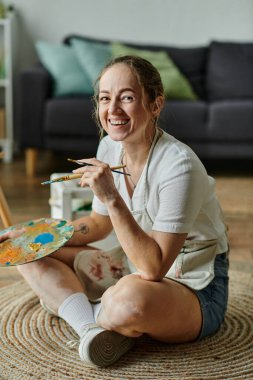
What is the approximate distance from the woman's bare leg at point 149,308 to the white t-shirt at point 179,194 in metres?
0.13

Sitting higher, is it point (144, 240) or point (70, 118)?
point (144, 240)

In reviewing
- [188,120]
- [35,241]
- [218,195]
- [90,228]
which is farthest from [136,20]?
[35,241]

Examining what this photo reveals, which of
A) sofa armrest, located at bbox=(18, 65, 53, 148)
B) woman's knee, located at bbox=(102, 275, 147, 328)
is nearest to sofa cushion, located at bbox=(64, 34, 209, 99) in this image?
sofa armrest, located at bbox=(18, 65, 53, 148)

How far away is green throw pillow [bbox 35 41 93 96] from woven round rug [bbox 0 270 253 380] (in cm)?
244

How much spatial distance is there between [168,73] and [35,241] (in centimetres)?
267

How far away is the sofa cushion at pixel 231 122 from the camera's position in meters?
3.93

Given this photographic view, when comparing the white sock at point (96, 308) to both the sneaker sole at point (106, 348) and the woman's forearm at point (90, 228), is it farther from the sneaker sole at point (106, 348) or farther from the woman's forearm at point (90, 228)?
the woman's forearm at point (90, 228)

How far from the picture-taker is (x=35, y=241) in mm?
1687

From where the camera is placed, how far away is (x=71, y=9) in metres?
4.75

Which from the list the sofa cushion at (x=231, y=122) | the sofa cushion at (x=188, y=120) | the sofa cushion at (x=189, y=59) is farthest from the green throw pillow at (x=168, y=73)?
the sofa cushion at (x=231, y=122)

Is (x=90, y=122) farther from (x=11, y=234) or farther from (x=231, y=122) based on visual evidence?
(x=11, y=234)

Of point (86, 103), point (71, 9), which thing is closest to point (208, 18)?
point (71, 9)

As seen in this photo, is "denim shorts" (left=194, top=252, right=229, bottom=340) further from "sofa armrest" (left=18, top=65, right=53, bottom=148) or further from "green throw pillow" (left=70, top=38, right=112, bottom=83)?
"green throw pillow" (left=70, top=38, right=112, bottom=83)

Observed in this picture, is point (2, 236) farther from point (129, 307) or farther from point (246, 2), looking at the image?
point (246, 2)
